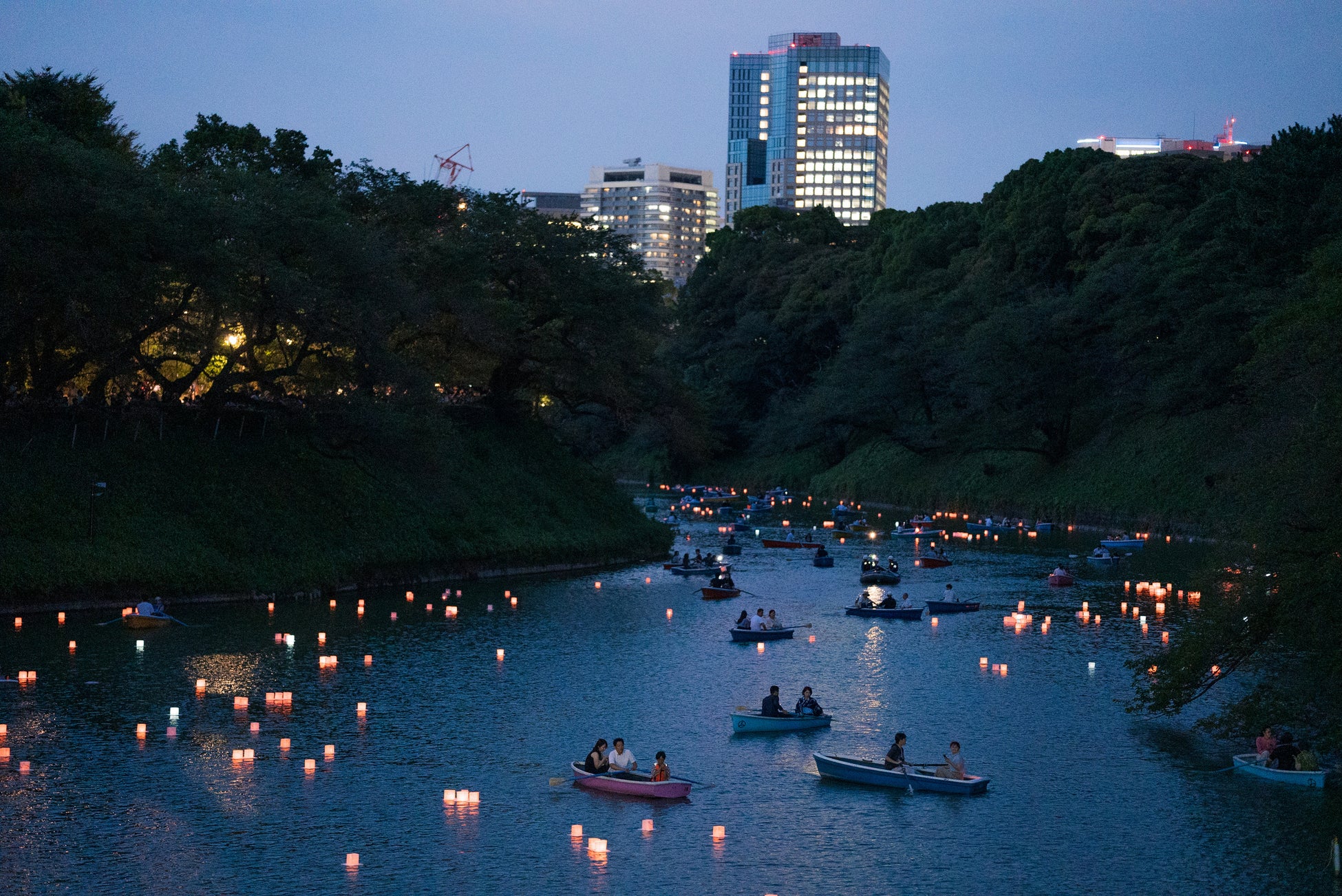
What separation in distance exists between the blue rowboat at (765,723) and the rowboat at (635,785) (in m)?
5.10

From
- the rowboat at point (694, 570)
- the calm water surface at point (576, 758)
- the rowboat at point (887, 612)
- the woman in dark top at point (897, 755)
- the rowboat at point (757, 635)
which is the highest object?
the rowboat at point (694, 570)

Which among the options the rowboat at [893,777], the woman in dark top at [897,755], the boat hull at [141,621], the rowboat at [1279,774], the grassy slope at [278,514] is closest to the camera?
the rowboat at [893,777]

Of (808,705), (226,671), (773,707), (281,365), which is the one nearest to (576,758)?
(773,707)

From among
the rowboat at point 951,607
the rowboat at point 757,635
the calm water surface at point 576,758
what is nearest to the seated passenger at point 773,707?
the calm water surface at point 576,758

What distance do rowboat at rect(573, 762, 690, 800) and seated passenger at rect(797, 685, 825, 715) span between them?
20.3 ft

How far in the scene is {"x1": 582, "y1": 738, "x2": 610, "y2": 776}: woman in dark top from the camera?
2620cm

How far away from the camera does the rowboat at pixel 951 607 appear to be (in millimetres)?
51000

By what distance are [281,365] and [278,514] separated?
1059cm

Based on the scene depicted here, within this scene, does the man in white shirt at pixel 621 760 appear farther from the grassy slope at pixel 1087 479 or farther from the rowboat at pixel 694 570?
the grassy slope at pixel 1087 479

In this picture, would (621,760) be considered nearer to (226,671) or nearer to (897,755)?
(897,755)

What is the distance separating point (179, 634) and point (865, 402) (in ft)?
232

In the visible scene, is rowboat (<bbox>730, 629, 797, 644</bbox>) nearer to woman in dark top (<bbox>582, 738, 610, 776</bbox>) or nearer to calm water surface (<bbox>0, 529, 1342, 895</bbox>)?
calm water surface (<bbox>0, 529, 1342, 895</bbox>)

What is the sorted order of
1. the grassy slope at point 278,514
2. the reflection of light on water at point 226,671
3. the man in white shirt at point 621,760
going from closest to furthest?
the man in white shirt at point 621,760
the reflection of light on water at point 226,671
the grassy slope at point 278,514

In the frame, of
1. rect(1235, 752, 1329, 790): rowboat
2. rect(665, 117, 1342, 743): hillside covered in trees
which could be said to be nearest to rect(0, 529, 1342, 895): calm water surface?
rect(1235, 752, 1329, 790): rowboat
